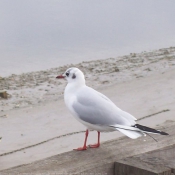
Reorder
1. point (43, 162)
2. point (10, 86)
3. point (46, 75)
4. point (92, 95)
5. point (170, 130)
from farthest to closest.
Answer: point (46, 75) < point (10, 86) < point (92, 95) < point (170, 130) < point (43, 162)

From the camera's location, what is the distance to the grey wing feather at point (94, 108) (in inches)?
125

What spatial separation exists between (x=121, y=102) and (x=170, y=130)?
6909 mm

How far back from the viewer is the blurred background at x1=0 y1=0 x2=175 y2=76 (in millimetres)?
15680

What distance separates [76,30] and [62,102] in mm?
12415

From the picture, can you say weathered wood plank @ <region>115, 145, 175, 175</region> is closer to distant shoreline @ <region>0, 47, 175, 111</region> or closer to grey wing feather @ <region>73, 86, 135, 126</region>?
grey wing feather @ <region>73, 86, 135, 126</region>

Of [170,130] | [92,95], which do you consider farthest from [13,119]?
[170,130]

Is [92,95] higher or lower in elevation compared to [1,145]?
higher

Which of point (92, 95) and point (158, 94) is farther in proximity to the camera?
point (158, 94)

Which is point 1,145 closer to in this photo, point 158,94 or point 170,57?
point 158,94


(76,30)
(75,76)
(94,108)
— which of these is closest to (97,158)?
(94,108)

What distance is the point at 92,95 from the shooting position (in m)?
3.34

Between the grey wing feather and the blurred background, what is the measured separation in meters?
9.77

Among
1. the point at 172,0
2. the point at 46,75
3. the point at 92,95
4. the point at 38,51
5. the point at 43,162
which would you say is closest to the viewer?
the point at 43,162


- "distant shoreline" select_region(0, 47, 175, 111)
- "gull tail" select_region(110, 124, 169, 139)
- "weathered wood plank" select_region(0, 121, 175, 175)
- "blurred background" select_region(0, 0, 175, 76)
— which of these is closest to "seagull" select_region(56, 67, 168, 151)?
"gull tail" select_region(110, 124, 169, 139)
